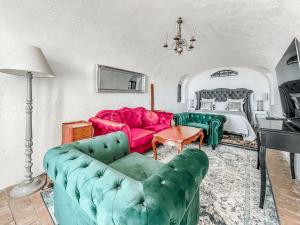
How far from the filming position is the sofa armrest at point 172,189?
2.10ft

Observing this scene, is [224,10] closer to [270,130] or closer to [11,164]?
[270,130]

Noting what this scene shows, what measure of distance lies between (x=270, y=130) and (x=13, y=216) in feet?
9.08

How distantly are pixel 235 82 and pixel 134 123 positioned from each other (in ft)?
16.5

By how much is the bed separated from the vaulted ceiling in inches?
74.6

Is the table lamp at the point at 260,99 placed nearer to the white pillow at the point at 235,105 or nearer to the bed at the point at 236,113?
the bed at the point at 236,113

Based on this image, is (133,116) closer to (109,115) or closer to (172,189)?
(109,115)

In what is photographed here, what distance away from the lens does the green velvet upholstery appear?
4.52ft

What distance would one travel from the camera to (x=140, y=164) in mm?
1539

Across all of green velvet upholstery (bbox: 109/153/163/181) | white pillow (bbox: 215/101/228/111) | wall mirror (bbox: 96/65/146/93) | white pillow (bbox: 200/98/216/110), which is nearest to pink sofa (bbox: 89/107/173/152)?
wall mirror (bbox: 96/65/146/93)

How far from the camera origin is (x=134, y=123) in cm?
369

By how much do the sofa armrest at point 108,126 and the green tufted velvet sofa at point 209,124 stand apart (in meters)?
1.80

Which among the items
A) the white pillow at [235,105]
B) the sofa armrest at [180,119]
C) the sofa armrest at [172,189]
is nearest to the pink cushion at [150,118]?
the sofa armrest at [180,119]

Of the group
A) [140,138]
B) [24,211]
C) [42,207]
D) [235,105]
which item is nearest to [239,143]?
[235,105]

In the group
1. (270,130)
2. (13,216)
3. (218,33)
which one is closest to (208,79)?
(218,33)
